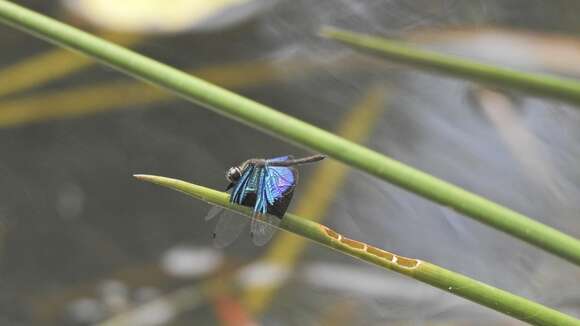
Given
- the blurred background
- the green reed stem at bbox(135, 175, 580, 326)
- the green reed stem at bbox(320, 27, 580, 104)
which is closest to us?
the green reed stem at bbox(135, 175, 580, 326)

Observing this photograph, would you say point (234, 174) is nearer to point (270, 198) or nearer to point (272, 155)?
point (270, 198)

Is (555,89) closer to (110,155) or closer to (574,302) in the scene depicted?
(574,302)

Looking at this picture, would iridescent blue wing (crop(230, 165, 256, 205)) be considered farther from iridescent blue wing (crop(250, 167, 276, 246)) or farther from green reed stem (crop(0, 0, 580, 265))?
green reed stem (crop(0, 0, 580, 265))

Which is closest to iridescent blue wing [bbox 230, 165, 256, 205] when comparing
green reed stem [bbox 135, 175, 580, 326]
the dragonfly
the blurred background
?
the dragonfly

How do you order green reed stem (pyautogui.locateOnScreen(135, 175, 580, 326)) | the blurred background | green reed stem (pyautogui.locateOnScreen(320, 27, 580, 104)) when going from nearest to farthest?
green reed stem (pyautogui.locateOnScreen(135, 175, 580, 326)) → green reed stem (pyautogui.locateOnScreen(320, 27, 580, 104)) → the blurred background

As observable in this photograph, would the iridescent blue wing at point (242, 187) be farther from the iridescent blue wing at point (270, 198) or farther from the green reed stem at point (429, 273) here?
the green reed stem at point (429, 273)

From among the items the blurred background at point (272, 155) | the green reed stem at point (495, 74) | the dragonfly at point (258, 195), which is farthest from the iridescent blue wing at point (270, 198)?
the blurred background at point (272, 155)

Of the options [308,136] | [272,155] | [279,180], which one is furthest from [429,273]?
[272,155]
